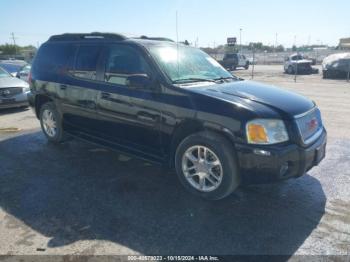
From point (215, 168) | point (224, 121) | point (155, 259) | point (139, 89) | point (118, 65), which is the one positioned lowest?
point (155, 259)

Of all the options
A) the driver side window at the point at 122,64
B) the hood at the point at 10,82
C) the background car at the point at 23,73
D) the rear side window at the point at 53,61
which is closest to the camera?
the driver side window at the point at 122,64

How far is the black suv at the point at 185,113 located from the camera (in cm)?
356

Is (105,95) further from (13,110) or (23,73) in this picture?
(23,73)

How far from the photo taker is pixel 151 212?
12.1 feet

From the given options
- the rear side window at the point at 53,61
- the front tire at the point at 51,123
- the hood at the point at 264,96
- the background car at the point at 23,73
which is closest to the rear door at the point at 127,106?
the hood at the point at 264,96

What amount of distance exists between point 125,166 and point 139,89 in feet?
4.52

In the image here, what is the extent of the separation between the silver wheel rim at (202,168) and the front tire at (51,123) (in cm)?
296

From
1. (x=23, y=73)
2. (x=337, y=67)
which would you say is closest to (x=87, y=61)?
(x=23, y=73)

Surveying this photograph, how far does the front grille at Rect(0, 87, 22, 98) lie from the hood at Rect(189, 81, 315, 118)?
733 centimetres

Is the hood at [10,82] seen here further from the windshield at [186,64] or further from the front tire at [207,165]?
the front tire at [207,165]

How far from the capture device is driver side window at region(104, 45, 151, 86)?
14.5ft

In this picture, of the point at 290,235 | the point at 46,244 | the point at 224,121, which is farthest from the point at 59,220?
the point at 290,235

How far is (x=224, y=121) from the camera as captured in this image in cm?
362

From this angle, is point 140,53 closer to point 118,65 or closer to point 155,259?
point 118,65
